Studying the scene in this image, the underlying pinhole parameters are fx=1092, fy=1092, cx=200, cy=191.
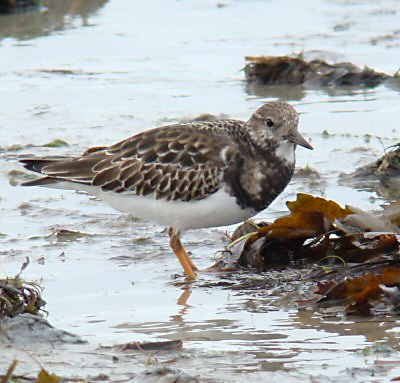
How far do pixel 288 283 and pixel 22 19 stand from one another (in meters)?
6.47

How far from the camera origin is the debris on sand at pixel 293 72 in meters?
7.82

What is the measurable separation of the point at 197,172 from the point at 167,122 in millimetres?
2388

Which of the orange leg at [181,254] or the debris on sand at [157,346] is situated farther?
the orange leg at [181,254]

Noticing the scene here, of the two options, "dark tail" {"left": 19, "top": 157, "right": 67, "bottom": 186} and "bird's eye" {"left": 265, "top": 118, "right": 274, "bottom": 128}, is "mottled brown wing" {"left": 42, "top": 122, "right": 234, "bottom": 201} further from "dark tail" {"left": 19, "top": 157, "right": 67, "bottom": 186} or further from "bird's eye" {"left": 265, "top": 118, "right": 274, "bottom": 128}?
"bird's eye" {"left": 265, "top": 118, "right": 274, "bottom": 128}

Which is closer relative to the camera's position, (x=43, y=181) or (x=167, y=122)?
(x=43, y=181)

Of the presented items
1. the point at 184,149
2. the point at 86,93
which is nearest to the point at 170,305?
the point at 184,149

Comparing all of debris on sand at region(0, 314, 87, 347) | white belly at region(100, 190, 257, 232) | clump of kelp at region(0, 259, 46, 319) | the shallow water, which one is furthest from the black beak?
debris on sand at region(0, 314, 87, 347)

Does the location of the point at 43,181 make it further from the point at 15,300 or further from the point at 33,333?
the point at 33,333

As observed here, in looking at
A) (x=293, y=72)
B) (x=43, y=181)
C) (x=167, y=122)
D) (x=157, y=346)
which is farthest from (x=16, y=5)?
(x=157, y=346)

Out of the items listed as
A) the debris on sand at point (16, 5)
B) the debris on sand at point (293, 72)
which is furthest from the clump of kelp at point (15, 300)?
the debris on sand at point (16, 5)

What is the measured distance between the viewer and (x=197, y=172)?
470 cm

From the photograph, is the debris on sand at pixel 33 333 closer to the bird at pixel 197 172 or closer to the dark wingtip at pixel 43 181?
the bird at pixel 197 172

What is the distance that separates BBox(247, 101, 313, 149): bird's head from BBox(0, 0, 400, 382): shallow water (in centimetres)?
60

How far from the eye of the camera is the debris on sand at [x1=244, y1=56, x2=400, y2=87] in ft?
25.7
